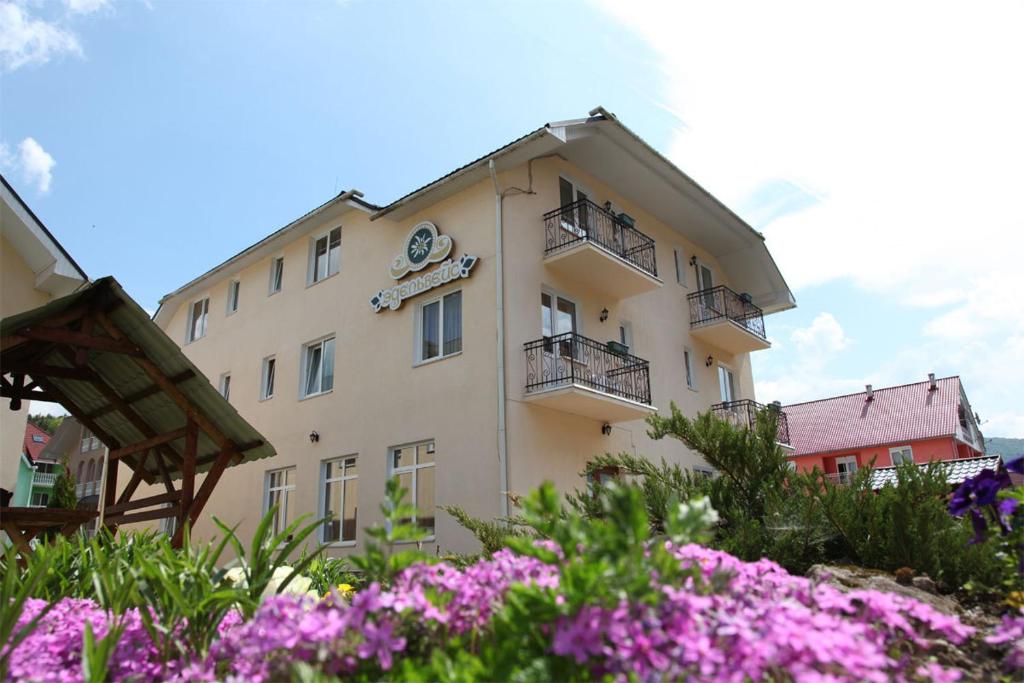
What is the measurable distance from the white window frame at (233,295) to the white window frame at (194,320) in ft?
3.63

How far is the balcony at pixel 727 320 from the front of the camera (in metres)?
18.4

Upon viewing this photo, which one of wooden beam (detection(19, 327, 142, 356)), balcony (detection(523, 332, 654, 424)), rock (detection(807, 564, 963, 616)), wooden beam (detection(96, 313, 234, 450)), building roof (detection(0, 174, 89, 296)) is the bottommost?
rock (detection(807, 564, 963, 616))

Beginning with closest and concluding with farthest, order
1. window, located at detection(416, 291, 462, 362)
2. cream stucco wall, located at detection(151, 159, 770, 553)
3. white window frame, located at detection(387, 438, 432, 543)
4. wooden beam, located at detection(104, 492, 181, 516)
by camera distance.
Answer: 1. wooden beam, located at detection(104, 492, 181, 516)
2. cream stucco wall, located at detection(151, 159, 770, 553)
3. white window frame, located at detection(387, 438, 432, 543)
4. window, located at detection(416, 291, 462, 362)

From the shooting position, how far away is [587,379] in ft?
43.3

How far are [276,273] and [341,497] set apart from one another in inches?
284

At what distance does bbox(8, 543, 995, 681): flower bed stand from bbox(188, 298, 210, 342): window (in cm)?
2019

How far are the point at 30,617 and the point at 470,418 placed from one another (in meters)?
9.41

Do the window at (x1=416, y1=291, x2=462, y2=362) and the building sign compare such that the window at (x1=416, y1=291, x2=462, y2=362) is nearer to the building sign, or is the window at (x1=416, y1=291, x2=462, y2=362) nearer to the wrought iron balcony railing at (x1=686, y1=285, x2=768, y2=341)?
the building sign

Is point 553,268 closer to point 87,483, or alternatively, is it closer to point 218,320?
point 218,320

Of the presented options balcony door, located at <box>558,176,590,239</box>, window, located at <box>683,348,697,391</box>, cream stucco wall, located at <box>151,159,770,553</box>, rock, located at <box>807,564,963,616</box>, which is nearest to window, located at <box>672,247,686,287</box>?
cream stucco wall, located at <box>151,159,770,553</box>

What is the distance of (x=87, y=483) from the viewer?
168 feet

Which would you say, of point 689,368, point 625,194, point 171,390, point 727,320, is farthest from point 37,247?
point 727,320

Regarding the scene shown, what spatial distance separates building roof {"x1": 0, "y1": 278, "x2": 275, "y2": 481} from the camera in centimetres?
758

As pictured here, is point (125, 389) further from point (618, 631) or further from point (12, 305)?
point (618, 631)
